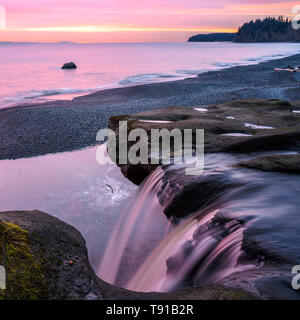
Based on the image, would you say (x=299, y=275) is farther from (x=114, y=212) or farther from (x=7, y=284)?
(x=114, y=212)

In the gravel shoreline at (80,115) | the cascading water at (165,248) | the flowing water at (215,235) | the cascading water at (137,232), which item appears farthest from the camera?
the gravel shoreline at (80,115)

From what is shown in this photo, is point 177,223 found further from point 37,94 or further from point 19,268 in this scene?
point 37,94

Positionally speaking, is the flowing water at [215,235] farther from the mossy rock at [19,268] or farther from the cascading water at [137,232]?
the mossy rock at [19,268]

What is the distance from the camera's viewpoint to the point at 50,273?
2.98 meters

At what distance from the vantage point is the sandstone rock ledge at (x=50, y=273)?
2.75 meters

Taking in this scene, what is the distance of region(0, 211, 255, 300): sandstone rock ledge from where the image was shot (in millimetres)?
2746

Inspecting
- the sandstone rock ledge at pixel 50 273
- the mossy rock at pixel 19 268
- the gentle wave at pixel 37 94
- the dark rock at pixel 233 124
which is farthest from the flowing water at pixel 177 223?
the gentle wave at pixel 37 94

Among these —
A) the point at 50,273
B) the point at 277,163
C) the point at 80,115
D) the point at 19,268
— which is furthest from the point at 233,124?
the point at 80,115

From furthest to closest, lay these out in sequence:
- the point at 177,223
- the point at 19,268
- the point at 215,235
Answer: the point at 177,223 → the point at 215,235 → the point at 19,268

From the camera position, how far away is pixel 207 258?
167 inches
